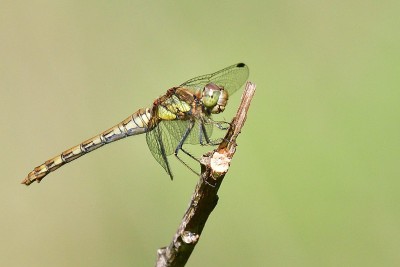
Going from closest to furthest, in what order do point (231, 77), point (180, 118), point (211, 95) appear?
point (211, 95)
point (180, 118)
point (231, 77)

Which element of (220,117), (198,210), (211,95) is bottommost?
(198,210)

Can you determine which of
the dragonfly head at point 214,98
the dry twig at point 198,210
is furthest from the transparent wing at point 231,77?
the dry twig at point 198,210

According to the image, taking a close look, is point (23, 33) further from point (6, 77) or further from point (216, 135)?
point (216, 135)

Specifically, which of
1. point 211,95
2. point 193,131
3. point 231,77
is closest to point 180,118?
point 193,131

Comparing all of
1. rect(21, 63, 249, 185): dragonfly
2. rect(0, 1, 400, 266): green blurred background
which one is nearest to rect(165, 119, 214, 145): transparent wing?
rect(21, 63, 249, 185): dragonfly

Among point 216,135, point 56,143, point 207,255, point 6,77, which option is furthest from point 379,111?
point 6,77

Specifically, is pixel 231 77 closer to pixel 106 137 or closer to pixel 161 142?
pixel 161 142

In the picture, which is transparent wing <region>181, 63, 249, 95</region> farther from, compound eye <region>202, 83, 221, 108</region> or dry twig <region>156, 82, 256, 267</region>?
dry twig <region>156, 82, 256, 267</region>
